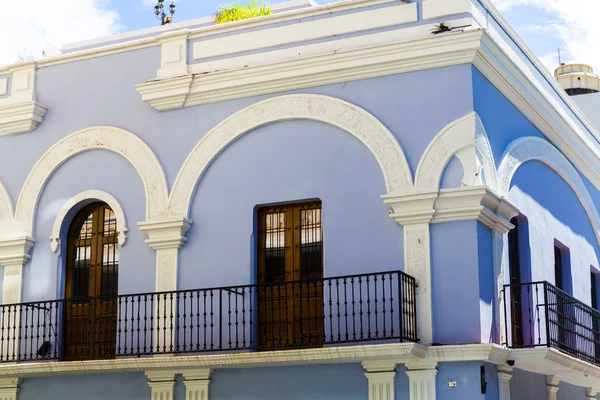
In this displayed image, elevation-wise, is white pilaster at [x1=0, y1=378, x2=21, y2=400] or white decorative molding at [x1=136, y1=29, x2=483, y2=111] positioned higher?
white decorative molding at [x1=136, y1=29, x2=483, y2=111]

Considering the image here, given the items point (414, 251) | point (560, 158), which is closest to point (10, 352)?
point (414, 251)

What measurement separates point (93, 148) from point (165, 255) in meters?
2.17

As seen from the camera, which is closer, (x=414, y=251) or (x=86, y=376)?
(x=414, y=251)

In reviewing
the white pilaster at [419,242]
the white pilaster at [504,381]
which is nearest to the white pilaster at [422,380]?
the white pilaster at [419,242]

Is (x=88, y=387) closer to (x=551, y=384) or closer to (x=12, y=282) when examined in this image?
(x=12, y=282)

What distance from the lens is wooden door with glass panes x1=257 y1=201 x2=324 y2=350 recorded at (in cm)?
1576

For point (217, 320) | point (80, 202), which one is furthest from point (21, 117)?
point (217, 320)

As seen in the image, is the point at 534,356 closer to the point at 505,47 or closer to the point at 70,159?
the point at 505,47

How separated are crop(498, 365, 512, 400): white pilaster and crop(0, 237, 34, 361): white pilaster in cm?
703

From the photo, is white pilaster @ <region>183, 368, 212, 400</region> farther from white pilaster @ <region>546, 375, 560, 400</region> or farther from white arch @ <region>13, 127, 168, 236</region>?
white pilaster @ <region>546, 375, 560, 400</region>

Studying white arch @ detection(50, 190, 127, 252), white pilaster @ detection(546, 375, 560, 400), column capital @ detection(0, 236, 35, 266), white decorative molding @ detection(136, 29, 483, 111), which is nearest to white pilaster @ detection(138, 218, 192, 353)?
white arch @ detection(50, 190, 127, 252)

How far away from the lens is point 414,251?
15227 millimetres

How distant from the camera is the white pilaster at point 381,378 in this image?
48.8 feet

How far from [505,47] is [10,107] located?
24.7 ft
